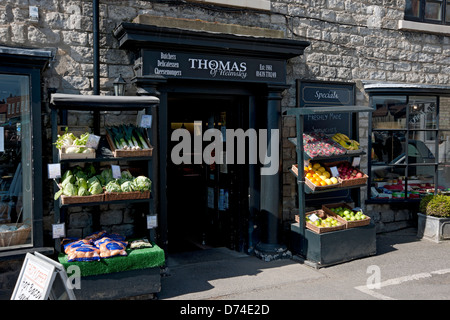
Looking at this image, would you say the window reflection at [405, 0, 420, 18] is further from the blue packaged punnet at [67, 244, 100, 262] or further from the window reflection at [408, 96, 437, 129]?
the blue packaged punnet at [67, 244, 100, 262]

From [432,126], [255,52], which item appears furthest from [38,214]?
[432,126]

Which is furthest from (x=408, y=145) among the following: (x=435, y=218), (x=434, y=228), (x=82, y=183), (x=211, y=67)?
(x=82, y=183)

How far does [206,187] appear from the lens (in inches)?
317

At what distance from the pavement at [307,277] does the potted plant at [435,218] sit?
1.37ft

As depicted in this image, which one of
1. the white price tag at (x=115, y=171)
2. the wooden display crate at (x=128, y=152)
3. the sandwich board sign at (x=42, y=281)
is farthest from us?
the white price tag at (x=115, y=171)

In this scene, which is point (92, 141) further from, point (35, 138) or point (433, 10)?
point (433, 10)

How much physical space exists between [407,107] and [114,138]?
5.74 meters

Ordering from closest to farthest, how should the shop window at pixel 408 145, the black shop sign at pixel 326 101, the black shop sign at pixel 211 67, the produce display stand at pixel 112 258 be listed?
the produce display stand at pixel 112 258
the black shop sign at pixel 211 67
the black shop sign at pixel 326 101
the shop window at pixel 408 145

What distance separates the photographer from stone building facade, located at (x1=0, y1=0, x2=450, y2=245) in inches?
222

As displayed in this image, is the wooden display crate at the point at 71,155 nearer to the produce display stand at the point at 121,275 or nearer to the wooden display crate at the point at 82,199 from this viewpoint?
the wooden display crate at the point at 82,199

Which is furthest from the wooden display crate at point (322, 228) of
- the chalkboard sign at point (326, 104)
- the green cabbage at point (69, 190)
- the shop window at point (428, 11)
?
the shop window at point (428, 11)

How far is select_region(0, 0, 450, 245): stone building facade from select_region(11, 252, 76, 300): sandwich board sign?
5.65 ft

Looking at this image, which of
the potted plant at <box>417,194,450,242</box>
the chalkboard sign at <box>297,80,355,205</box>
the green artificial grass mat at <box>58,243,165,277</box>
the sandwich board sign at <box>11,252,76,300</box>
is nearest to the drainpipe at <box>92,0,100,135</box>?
the green artificial grass mat at <box>58,243,165,277</box>

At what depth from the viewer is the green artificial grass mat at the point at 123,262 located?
15.8ft
